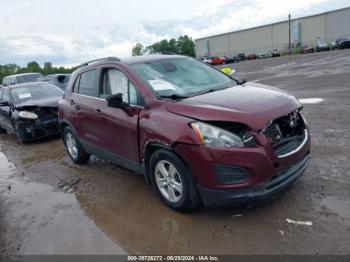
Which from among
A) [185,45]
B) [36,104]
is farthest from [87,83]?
[185,45]

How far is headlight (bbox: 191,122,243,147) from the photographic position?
10.4 ft

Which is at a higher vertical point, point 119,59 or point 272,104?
point 119,59

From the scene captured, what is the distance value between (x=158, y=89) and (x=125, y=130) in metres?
0.71

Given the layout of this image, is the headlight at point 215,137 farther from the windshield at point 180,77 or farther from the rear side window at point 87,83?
the rear side window at point 87,83

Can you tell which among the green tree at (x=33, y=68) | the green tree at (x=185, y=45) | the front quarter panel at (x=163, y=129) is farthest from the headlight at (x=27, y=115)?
the green tree at (x=185, y=45)

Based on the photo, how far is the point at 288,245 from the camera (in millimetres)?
2980

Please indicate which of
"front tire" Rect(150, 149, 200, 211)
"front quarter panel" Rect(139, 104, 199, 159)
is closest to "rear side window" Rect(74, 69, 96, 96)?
"front quarter panel" Rect(139, 104, 199, 159)

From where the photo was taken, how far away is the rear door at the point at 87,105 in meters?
4.95

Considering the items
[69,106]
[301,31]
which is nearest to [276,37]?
[301,31]

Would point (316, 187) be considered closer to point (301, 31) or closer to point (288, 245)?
point (288, 245)

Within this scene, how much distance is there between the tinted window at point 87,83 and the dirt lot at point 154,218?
1.38 metres

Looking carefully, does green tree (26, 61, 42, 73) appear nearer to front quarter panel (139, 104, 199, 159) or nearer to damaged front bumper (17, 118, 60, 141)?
damaged front bumper (17, 118, 60, 141)

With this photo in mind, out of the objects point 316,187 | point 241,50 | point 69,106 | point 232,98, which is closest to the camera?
point 232,98

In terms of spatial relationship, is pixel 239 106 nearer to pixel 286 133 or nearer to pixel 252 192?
pixel 286 133
